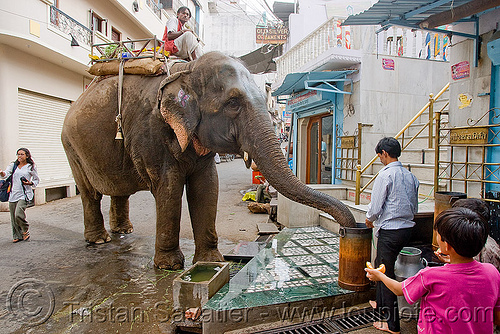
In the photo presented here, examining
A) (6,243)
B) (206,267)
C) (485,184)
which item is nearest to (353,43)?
(485,184)

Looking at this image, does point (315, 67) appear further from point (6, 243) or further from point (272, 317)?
point (6, 243)

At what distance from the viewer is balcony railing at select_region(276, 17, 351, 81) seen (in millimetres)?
8352

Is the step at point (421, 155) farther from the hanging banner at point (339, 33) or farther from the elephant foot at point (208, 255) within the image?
the elephant foot at point (208, 255)

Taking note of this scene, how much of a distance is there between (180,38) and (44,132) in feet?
27.6

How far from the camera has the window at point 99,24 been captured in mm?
13266

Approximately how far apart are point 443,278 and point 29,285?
14.7 feet

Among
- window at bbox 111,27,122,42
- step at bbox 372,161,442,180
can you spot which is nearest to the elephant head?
step at bbox 372,161,442,180

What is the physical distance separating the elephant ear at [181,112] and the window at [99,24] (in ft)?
37.8

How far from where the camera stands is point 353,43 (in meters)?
8.22

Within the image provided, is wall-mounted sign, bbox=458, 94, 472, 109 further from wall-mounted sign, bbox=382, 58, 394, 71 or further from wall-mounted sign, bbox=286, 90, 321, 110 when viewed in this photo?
wall-mounted sign, bbox=286, 90, 321, 110

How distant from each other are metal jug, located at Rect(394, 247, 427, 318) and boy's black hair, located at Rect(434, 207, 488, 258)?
4.23 feet

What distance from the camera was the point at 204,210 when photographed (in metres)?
4.61

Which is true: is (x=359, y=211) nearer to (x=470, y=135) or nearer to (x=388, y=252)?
(x=470, y=135)

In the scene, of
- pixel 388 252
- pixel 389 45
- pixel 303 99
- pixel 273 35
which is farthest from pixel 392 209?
pixel 273 35
